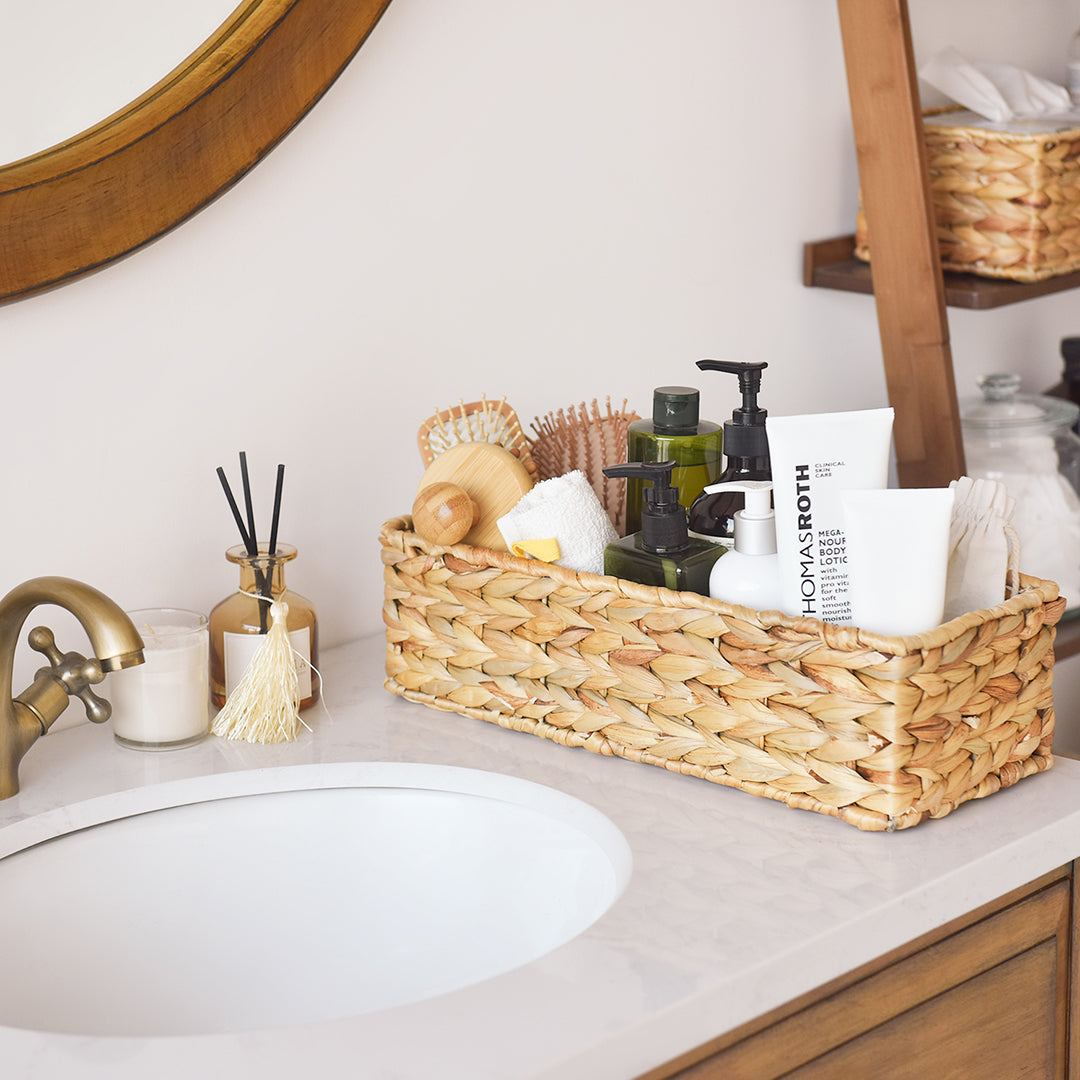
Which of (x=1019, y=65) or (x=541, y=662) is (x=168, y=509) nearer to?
(x=541, y=662)

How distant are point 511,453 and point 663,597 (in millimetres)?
196

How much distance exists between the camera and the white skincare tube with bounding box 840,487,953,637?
705 millimetres

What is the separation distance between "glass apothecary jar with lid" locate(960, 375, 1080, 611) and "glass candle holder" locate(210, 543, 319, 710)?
0.69 meters

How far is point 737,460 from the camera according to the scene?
2.75ft

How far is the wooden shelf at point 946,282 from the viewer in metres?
1.21

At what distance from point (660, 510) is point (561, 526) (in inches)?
2.9

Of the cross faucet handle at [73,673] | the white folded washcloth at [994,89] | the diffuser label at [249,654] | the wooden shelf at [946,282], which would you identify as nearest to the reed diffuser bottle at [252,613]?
the diffuser label at [249,654]

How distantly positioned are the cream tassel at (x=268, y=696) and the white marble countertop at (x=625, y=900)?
0.05 ft

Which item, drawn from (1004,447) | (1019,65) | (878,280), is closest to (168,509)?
(878,280)

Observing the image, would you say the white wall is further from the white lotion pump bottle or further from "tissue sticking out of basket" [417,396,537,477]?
the white lotion pump bottle

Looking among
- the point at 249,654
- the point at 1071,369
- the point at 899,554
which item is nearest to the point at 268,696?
the point at 249,654

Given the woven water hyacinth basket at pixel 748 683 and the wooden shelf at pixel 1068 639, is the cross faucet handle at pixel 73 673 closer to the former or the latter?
the woven water hyacinth basket at pixel 748 683

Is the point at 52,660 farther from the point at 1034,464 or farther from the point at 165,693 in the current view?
the point at 1034,464

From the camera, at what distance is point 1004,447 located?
130 centimetres
